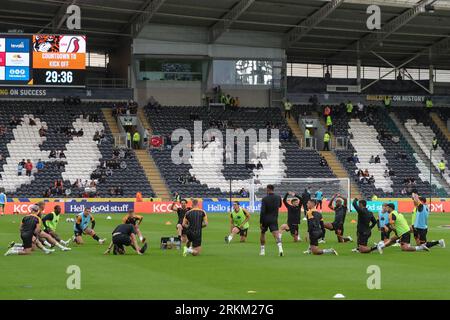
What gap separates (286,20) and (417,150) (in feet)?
50.7

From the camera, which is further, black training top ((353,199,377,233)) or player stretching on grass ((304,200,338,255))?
black training top ((353,199,377,233))

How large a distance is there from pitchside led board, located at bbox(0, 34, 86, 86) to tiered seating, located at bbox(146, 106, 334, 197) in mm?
11197

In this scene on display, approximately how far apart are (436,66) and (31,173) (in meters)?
38.5

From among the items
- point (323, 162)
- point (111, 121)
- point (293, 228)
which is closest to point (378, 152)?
point (323, 162)

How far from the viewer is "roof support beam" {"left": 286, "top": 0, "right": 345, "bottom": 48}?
64.8 metres

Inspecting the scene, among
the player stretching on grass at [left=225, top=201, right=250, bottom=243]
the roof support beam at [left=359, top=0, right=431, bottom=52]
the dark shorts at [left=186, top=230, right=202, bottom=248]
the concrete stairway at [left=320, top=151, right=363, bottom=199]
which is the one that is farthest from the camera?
the concrete stairway at [left=320, top=151, right=363, bottom=199]

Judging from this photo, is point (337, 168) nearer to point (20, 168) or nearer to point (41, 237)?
point (20, 168)

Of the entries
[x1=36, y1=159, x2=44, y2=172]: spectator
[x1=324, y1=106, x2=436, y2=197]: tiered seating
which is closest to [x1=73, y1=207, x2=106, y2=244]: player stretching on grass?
[x1=36, y1=159, x2=44, y2=172]: spectator

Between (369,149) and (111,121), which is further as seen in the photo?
(369,149)

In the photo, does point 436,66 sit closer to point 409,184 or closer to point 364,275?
point 409,184

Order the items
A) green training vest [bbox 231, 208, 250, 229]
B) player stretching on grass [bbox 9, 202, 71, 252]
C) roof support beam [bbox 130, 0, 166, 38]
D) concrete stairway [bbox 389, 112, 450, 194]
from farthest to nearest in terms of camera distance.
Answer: concrete stairway [bbox 389, 112, 450, 194]
roof support beam [bbox 130, 0, 166, 38]
green training vest [bbox 231, 208, 250, 229]
player stretching on grass [bbox 9, 202, 71, 252]

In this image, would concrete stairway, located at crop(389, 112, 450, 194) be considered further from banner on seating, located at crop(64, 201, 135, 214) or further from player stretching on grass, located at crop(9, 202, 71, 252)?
player stretching on grass, located at crop(9, 202, 71, 252)

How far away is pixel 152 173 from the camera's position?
67.1 meters

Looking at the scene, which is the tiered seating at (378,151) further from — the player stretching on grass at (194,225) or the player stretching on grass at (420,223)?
the player stretching on grass at (194,225)
